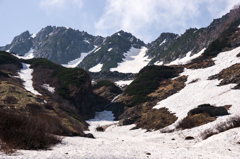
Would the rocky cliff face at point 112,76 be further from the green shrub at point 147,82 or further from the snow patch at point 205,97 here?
the snow patch at point 205,97

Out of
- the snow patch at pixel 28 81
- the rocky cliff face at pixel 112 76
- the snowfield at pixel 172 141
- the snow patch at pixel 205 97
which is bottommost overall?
the snowfield at pixel 172 141

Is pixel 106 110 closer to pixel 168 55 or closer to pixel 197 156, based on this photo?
pixel 197 156

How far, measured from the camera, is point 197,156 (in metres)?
10.6

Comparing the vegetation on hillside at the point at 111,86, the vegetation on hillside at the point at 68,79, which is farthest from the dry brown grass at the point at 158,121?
the vegetation on hillside at the point at 111,86

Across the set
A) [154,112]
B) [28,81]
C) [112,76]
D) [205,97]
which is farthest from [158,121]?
[112,76]

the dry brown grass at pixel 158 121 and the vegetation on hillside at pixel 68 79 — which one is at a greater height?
the vegetation on hillside at pixel 68 79

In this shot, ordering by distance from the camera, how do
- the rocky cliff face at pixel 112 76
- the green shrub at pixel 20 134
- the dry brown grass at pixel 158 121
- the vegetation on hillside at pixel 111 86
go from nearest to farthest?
the green shrub at pixel 20 134 → the dry brown grass at pixel 158 121 → the vegetation on hillside at pixel 111 86 → the rocky cliff face at pixel 112 76

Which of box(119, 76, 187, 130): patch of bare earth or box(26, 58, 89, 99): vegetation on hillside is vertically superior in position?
box(26, 58, 89, 99): vegetation on hillside

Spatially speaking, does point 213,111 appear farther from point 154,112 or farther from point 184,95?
point 184,95

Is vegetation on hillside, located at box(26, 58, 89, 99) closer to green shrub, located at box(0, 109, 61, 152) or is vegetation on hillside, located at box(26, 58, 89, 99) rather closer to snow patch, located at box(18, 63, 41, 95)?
snow patch, located at box(18, 63, 41, 95)

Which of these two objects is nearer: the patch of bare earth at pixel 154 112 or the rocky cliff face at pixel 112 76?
the patch of bare earth at pixel 154 112

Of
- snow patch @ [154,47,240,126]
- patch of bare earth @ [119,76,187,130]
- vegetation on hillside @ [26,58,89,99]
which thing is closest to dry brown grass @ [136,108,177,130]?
patch of bare earth @ [119,76,187,130]

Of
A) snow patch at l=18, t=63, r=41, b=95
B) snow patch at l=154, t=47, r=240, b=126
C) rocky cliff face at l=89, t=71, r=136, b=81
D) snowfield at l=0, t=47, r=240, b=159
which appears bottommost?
snowfield at l=0, t=47, r=240, b=159

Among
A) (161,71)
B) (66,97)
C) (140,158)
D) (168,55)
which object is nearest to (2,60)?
(66,97)
